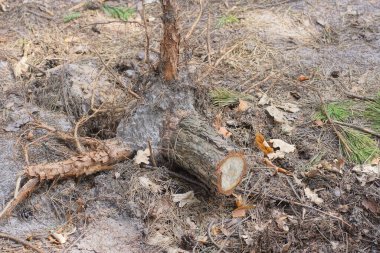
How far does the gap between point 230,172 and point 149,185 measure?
605 mm

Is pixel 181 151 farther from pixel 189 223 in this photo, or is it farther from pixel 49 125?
pixel 49 125

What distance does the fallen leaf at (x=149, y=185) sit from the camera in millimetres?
3447

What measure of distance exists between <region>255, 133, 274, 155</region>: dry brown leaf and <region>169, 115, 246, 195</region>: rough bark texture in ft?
1.58

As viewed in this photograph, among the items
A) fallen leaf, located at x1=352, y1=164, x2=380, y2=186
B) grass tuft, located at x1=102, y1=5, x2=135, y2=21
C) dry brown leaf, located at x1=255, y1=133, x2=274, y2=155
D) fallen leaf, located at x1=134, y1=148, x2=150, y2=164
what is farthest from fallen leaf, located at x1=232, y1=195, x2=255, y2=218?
grass tuft, located at x1=102, y1=5, x2=135, y2=21

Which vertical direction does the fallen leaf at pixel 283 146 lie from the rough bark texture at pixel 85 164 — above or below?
below

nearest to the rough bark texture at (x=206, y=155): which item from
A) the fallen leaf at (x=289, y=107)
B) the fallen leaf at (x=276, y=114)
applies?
the fallen leaf at (x=276, y=114)

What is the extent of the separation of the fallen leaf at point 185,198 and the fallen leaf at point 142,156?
0.36 m

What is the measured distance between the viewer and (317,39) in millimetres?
5176

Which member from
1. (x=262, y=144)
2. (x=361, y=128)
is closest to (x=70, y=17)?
(x=262, y=144)

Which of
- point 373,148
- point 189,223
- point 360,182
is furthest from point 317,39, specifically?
point 189,223

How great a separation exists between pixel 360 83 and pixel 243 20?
1558 mm

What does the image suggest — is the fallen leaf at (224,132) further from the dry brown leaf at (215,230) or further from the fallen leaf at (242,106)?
the dry brown leaf at (215,230)

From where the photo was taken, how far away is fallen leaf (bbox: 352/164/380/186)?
11.8 feet

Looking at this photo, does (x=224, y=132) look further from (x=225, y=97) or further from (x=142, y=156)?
(x=142, y=156)
